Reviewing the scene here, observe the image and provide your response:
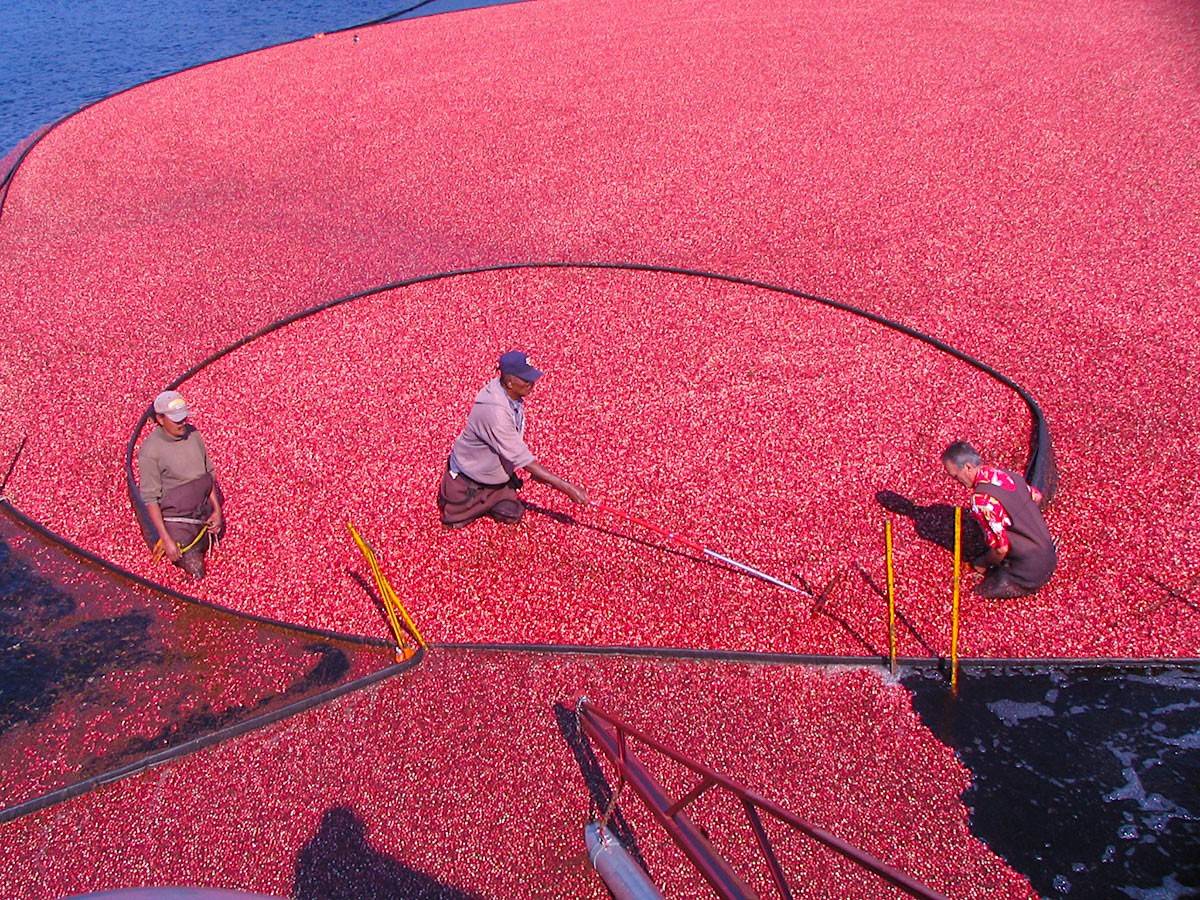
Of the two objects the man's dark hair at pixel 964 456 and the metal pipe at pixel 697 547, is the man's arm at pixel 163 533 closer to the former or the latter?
the metal pipe at pixel 697 547

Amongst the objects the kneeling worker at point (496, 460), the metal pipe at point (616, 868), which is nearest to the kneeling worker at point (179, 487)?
the kneeling worker at point (496, 460)

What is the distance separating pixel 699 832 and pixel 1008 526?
3.50 m

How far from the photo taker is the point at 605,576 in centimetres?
707

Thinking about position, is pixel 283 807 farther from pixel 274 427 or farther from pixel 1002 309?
pixel 1002 309

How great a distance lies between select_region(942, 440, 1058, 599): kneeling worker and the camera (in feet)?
20.9

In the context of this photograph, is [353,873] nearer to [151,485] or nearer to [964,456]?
[151,485]

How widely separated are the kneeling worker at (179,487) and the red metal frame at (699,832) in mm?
3868

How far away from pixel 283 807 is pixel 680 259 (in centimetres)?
799

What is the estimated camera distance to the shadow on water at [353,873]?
4.98m

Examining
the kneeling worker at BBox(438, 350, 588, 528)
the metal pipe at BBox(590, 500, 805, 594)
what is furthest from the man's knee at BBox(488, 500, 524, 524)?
the metal pipe at BBox(590, 500, 805, 594)

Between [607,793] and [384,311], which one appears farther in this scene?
[384,311]

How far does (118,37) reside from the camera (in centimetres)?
2744

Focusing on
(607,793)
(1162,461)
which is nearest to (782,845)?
(607,793)

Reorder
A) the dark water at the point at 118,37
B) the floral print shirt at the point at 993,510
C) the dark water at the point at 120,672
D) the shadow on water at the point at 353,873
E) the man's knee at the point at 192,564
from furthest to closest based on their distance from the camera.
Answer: the dark water at the point at 118,37 → the man's knee at the point at 192,564 → the floral print shirt at the point at 993,510 → the dark water at the point at 120,672 → the shadow on water at the point at 353,873
